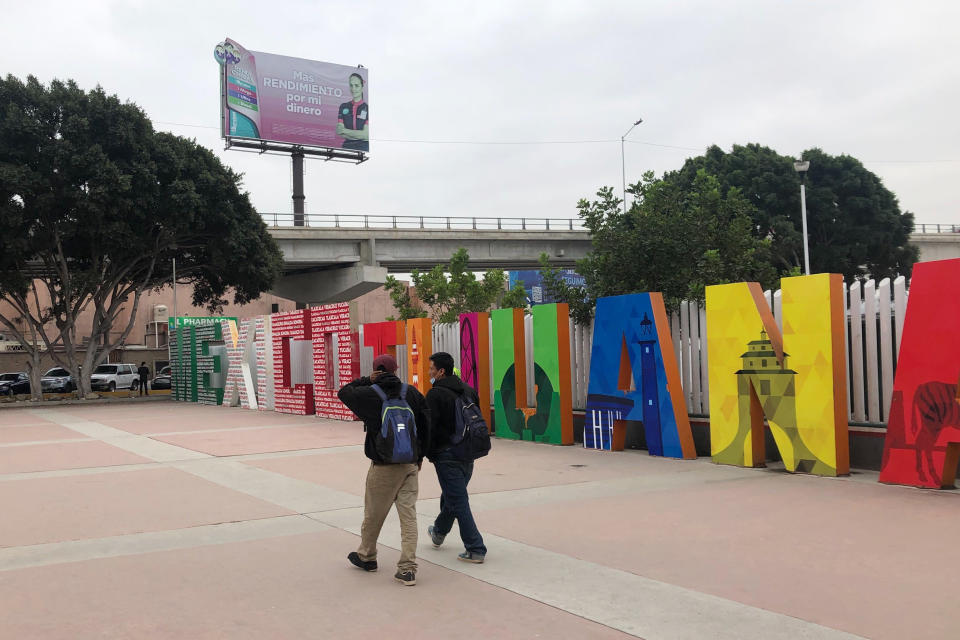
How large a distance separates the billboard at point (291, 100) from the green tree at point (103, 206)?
18.6 metres

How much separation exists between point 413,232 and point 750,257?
3129 centimetres

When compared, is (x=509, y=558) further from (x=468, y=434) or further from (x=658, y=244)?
(x=658, y=244)

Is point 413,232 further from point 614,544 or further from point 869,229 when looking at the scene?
point 614,544

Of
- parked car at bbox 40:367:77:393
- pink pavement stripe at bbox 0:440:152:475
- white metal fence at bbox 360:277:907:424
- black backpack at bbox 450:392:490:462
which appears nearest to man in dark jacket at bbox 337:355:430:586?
black backpack at bbox 450:392:490:462

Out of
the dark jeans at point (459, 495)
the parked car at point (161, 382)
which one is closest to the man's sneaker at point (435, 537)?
the dark jeans at point (459, 495)

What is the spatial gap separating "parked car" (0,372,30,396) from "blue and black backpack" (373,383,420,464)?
44.0m

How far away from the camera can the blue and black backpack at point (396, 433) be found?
6.16 metres

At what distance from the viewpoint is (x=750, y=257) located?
18344mm

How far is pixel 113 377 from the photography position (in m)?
47.2

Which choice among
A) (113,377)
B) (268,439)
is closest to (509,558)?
(268,439)

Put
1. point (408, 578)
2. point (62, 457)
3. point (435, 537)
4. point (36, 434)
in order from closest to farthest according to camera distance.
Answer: point (408, 578), point (435, 537), point (62, 457), point (36, 434)

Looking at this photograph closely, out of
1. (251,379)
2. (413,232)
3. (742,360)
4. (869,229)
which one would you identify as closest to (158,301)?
(413,232)

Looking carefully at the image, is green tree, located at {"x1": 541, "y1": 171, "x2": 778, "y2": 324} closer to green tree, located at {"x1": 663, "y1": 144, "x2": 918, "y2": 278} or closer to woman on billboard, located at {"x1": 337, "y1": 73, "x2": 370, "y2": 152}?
green tree, located at {"x1": 663, "y1": 144, "x2": 918, "y2": 278}

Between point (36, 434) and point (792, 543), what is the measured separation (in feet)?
59.1
